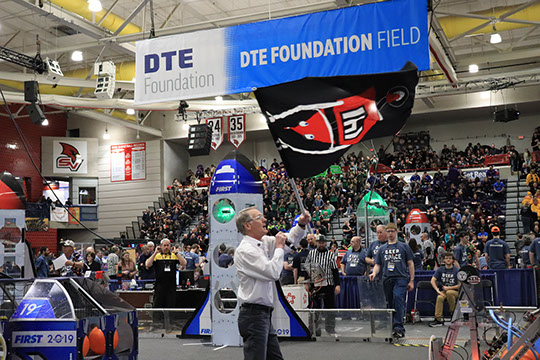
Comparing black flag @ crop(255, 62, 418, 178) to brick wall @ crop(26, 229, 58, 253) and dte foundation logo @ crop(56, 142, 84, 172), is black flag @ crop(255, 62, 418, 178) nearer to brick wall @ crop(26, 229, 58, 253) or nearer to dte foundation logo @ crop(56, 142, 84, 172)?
brick wall @ crop(26, 229, 58, 253)

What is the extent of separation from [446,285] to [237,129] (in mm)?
13399

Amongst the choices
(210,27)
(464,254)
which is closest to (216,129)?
(210,27)

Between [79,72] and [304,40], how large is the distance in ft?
75.3

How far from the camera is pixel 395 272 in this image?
9359 millimetres

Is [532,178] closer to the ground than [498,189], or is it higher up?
higher up

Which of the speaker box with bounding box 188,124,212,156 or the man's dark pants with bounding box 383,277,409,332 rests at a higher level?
the speaker box with bounding box 188,124,212,156

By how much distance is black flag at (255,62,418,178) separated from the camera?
4844 millimetres

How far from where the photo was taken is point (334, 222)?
25.0m

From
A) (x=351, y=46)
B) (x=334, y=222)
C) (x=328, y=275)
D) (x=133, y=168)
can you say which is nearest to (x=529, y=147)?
(x=334, y=222)

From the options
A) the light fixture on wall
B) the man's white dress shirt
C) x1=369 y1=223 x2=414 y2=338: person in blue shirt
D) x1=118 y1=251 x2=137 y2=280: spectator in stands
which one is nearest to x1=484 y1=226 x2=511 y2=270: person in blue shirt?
x1=369 y1=223 x2=414 y2=338: person in blue shirt

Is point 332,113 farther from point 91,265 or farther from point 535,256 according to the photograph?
point 91,265

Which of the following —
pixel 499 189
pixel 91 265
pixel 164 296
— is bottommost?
pixel 164 296

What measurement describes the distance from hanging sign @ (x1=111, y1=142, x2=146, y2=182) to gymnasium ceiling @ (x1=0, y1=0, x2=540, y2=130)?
7.13 meters

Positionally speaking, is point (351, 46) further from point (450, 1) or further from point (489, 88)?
point (489, 88)
